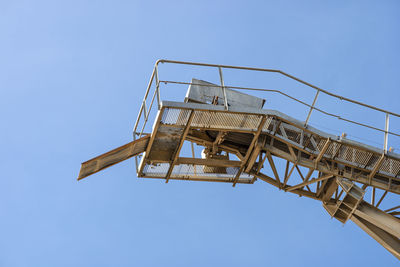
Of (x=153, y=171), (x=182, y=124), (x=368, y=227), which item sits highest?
(x=182, y=124)

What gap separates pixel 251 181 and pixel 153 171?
11.4 feet

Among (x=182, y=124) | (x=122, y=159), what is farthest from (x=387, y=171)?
(x=122, y=159)

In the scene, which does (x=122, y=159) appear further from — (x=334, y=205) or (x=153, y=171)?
(x=334, y=205)

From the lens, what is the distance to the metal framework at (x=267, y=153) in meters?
16.6

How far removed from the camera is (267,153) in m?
17.8

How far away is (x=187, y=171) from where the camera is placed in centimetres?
1958

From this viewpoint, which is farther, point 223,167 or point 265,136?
point 223,167

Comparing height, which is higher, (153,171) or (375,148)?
(375,148)

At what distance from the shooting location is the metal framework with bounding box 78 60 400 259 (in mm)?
16578

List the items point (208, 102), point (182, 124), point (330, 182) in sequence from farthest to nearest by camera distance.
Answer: point (330, 182)
point (208, 102)
point (182, 124)

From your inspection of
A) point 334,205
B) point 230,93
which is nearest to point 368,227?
point 334,205

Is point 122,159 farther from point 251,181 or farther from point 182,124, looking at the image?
→ point 251,181

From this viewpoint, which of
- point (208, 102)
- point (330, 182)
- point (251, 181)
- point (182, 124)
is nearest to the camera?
point (182, 124)

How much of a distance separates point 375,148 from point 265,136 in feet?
11.0
